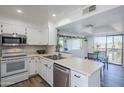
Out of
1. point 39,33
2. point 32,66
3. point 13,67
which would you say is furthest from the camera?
point 39,33

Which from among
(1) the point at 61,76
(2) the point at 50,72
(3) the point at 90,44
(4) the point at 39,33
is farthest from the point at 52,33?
(3) the point at 90,44

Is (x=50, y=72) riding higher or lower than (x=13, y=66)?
lower

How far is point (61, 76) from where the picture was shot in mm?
2039

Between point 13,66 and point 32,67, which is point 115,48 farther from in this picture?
point 13,66

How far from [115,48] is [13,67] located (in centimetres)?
621

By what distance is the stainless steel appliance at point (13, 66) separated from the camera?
2.62 m

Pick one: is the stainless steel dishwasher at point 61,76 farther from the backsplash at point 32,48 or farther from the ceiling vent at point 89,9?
the backsplash at point 32,48

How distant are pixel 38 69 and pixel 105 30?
4664mm

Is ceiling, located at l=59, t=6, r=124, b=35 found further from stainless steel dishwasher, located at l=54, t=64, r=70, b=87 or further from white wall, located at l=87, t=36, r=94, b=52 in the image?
white wall, located at l=87, t=36, r=94, b=52

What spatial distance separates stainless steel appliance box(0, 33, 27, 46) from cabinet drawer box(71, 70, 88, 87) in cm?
233

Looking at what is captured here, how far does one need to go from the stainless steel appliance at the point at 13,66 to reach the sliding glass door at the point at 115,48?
18.7 feet

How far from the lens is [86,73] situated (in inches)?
55.2
